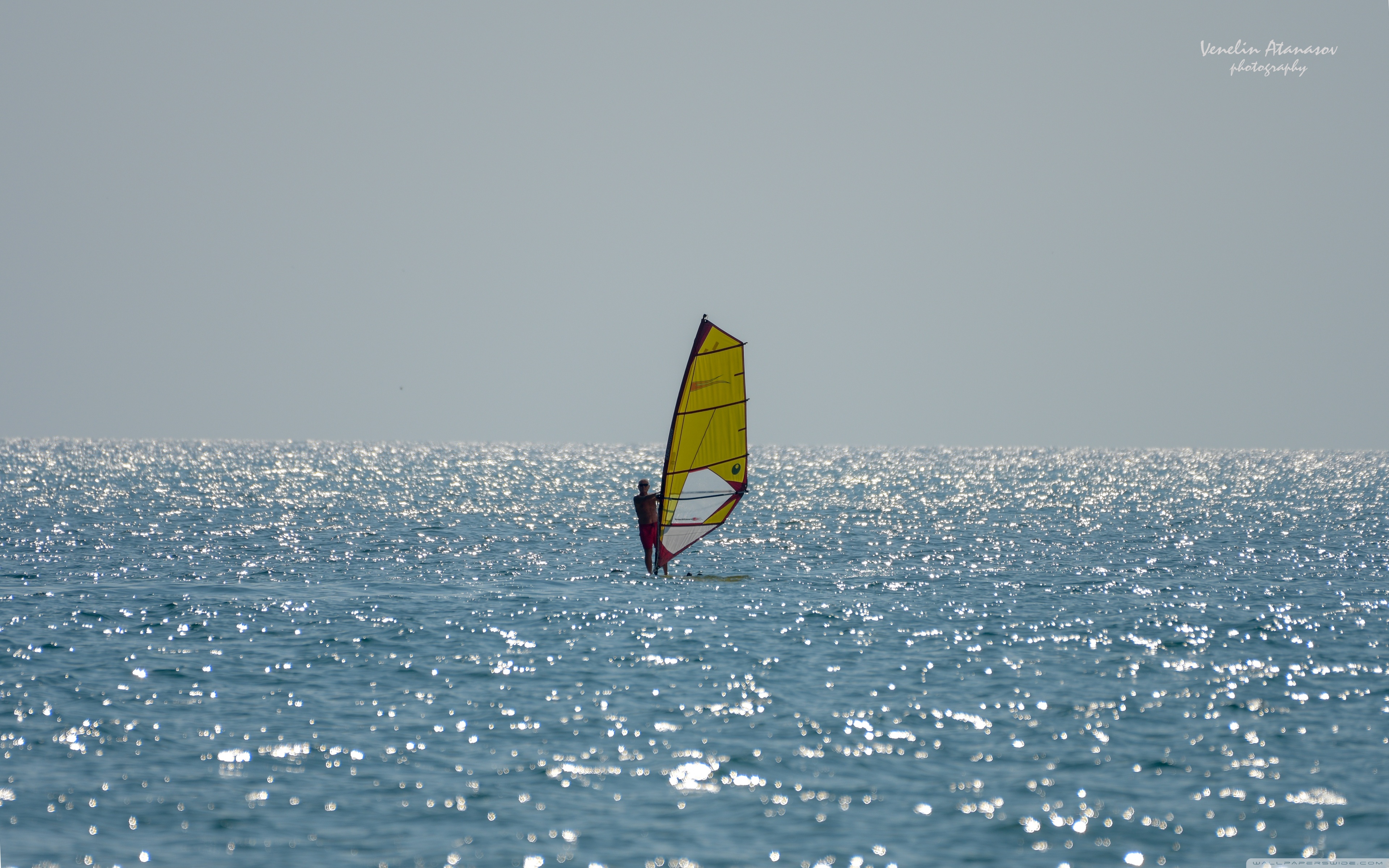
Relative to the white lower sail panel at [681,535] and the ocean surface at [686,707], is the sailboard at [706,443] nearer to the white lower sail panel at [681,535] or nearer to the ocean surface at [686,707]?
the white lower sail panel at [681,535]

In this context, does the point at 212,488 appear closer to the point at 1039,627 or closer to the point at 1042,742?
the point at 1039,627

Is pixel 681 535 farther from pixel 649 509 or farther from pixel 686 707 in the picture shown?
pixel 686 707

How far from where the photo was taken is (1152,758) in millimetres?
15945

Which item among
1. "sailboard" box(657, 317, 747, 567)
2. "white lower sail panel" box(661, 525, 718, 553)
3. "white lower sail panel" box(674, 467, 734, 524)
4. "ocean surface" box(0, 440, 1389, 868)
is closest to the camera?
"ocean surface" box(0, 440, 1389, 868)

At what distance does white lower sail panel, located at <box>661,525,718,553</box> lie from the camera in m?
34.7

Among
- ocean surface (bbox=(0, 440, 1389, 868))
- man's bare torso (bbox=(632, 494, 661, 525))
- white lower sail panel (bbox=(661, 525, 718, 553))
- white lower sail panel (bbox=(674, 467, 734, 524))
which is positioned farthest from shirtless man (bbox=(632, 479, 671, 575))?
ocean surface (bbox=(0, 440, 1389, 868))

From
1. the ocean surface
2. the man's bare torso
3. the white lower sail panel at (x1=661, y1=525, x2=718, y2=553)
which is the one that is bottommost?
the ocean surface

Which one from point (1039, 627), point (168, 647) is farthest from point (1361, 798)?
point (168, 647)

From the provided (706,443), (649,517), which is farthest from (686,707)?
(649,517)

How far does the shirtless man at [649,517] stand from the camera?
3384 centimetres

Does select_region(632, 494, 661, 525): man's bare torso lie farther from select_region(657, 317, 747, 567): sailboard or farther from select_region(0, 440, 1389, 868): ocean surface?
select_region(0, 440, 1389, 868): ocean surface

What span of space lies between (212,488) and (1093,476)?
93867 mm

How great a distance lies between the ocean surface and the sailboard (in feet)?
7.00

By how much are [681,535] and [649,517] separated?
1267 millimetres
